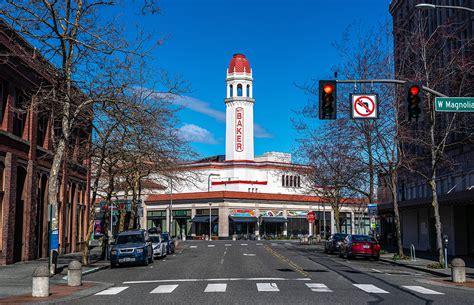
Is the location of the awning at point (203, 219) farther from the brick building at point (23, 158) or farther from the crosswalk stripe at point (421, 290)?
the crosswalk stripe at point (421, 290)

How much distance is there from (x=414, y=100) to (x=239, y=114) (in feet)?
241

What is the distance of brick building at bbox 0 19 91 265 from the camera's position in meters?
26.1

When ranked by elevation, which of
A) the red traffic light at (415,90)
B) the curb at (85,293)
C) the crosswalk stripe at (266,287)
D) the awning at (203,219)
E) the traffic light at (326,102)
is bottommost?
the curb at (85,293)

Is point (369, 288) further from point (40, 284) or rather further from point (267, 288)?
point (40, 284)

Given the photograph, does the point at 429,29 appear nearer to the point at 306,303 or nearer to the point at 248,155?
the point at 306,303

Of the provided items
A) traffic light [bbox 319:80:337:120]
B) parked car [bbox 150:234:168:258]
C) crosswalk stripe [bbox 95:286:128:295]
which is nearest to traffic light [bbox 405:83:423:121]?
traffic light [bbox 319:80:337:120]

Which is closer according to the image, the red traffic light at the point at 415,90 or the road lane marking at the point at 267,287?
the road lane marking at the point at 267,287

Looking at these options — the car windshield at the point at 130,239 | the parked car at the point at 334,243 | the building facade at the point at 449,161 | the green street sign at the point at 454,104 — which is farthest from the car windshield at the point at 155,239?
the green street sign at the point at 454,104

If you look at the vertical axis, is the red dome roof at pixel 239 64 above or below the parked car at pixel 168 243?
above

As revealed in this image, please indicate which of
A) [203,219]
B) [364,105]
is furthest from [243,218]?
[364,105]

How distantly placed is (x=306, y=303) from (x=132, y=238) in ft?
52.8

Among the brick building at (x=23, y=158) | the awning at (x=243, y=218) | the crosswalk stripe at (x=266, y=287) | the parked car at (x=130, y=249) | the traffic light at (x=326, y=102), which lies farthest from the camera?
the awning at (x=243, y=218)

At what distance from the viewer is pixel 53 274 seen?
2247 centimetres

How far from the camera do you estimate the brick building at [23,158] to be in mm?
26125
